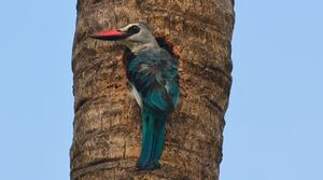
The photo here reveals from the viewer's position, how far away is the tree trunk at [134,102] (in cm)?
779

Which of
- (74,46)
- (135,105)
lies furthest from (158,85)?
(74,46)

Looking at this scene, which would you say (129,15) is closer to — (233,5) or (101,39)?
(101,39)

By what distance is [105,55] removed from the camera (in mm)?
8109

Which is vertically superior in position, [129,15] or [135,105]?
[129,15]

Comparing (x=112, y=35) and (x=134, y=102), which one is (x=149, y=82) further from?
(x=112, y=35)

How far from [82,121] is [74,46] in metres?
0.56

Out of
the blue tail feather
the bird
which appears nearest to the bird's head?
the bird

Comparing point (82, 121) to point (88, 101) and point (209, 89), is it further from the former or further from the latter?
point (209, 89)

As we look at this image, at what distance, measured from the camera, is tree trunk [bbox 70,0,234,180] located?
25.6 ft

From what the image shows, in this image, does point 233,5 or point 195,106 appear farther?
point 233,5

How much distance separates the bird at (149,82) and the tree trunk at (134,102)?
39mm

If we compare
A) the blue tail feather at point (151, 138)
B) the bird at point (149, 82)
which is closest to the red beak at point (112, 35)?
the bird at point (149, 82)

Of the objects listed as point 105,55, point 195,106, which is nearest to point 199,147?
point 195,106

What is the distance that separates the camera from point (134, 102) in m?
7.93
